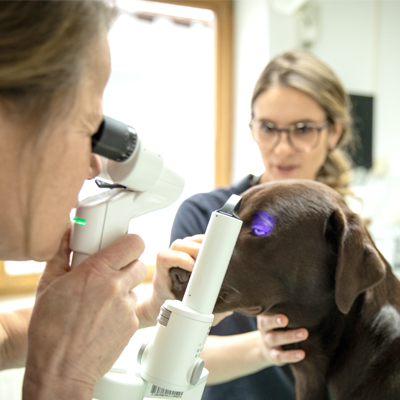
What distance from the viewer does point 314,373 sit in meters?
0.82

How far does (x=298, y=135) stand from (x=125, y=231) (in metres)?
0.68

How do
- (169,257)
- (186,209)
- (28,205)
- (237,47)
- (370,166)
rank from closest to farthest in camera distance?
(28,205)
(169,257)
(186,209)
(237,47)
(370,166)

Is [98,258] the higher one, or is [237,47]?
[237,47]

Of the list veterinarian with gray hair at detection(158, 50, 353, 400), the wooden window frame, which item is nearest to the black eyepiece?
veterinarian with gray hair at detection(158, 50, 353, 400)

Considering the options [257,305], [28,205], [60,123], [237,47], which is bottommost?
[257,305]

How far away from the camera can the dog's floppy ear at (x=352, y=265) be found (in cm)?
74

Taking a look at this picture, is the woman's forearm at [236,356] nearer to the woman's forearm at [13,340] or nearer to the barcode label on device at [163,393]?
the barcode label on device at [163,393]

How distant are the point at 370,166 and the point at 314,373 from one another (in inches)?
81.5

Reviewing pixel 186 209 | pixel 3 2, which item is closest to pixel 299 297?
pixel 186 209

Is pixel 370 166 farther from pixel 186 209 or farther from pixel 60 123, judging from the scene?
pixel 60 123

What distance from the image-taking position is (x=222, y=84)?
2434 mm

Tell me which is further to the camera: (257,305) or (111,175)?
(257,305)

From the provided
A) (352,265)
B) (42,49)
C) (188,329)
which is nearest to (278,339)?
(352,265)

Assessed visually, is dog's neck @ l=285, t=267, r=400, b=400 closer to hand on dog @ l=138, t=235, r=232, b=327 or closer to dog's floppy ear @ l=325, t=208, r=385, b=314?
dog's floppy ear @ l=325, t=208, r=385, b=314
